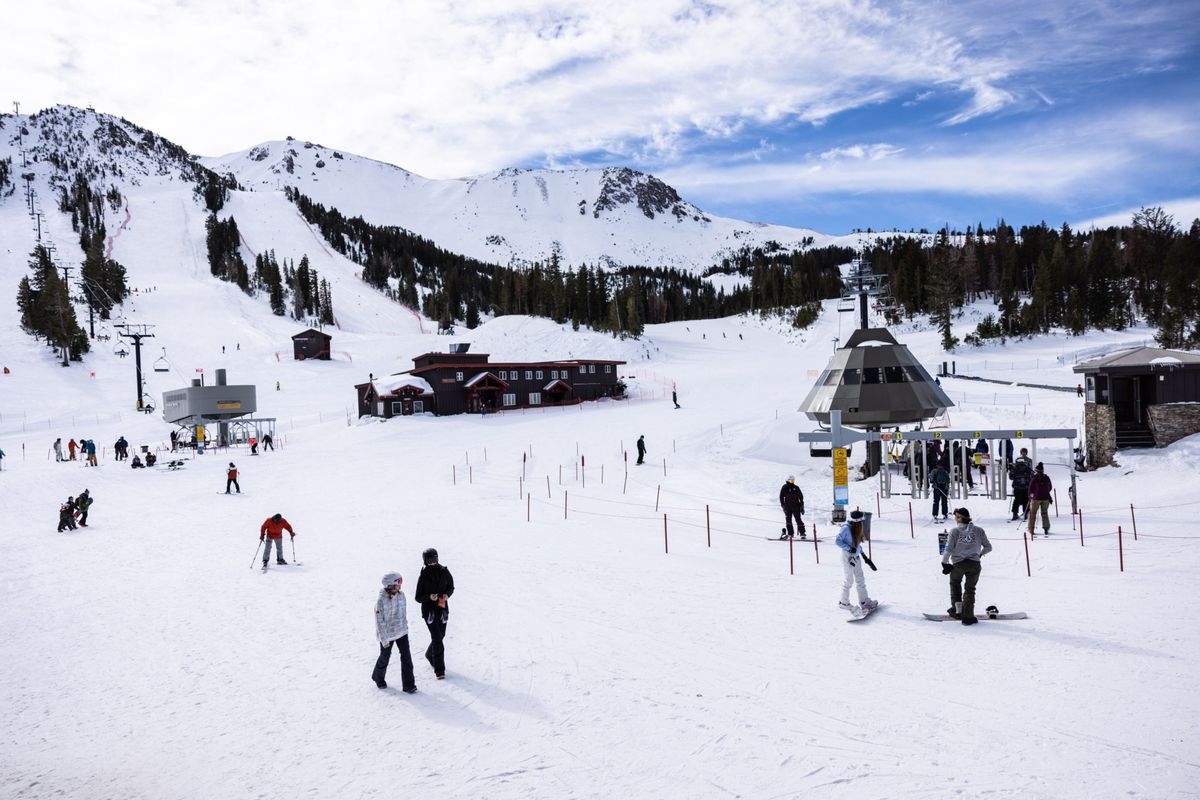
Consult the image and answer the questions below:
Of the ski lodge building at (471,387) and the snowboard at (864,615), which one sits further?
the ski lodge building at (471,387)

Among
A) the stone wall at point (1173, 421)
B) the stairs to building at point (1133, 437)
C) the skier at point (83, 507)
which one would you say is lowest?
the skier at point (83, 507)

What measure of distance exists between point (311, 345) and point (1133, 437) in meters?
74.9

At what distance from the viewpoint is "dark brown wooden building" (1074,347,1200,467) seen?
25.1 m

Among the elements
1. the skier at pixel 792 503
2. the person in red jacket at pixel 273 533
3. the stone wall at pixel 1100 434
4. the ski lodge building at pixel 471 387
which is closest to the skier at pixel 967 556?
the skier at pixel 792 503

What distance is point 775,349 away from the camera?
9669 centimetres

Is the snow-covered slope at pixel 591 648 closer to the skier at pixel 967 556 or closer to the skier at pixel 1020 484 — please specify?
the skier at pixel 967 556

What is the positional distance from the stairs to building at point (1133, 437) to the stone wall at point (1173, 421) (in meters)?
0.35

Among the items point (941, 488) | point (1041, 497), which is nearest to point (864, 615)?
point (1041, 497)

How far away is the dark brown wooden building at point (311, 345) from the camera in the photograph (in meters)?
78.6

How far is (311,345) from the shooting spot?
3113 inches

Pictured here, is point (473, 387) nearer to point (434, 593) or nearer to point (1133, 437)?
point (1133, 437)

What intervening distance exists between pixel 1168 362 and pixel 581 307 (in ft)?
268

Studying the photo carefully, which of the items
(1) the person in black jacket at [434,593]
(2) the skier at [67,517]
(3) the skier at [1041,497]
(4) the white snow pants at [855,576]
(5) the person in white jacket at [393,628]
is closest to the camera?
(5) the person in white jacket at [393,628]

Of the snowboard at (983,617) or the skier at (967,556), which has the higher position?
the skier at (967,556)
